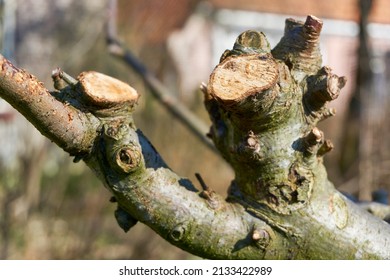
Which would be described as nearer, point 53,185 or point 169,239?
Result: point 169,239

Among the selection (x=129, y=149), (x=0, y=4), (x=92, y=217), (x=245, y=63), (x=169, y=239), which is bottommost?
(x=92, y=217)

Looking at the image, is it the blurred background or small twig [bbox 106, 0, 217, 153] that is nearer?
small twig [bbox 106, 0, 217, 153]

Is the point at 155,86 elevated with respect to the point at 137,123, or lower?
elevated

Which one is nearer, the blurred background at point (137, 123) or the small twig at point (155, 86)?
the small twig at point (155, 86)

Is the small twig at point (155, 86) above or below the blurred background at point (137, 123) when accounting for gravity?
above

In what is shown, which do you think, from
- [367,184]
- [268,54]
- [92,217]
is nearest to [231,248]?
[268,54]

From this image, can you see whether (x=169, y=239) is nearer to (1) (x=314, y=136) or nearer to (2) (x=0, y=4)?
(1) (x=314, y=136)

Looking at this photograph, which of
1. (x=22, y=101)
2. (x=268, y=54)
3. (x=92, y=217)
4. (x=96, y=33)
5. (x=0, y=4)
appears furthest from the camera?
(x=96, y=33)

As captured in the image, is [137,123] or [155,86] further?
[137,123]
